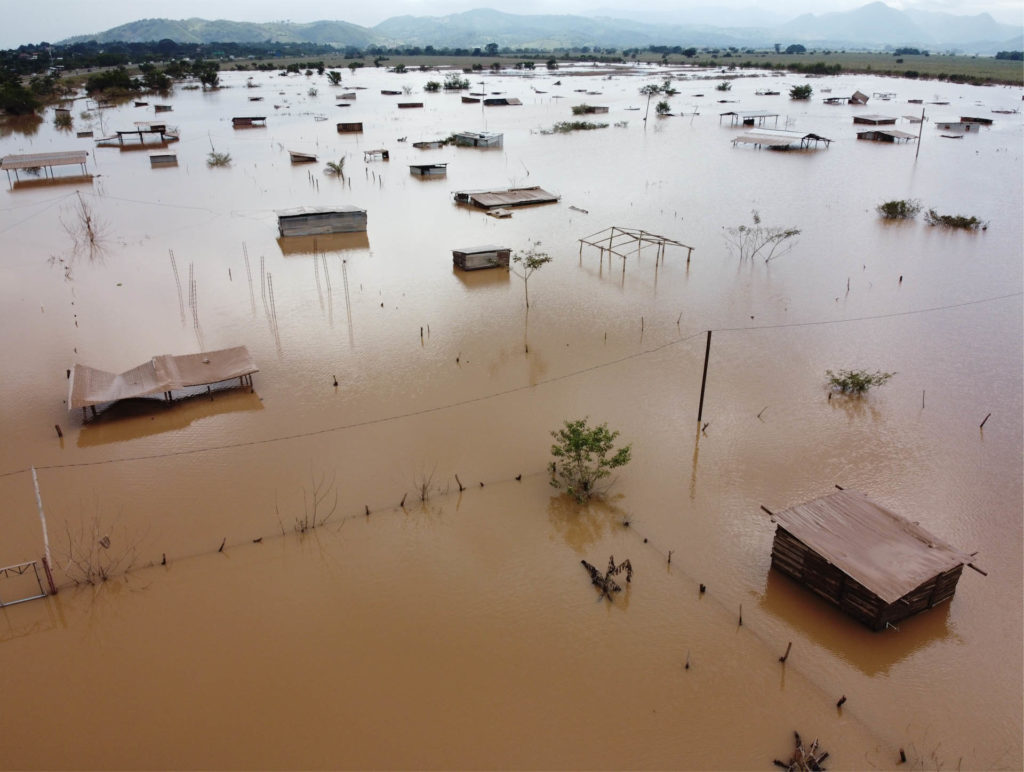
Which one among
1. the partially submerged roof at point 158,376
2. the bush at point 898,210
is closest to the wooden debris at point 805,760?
the partially submerged roof at point 158,376

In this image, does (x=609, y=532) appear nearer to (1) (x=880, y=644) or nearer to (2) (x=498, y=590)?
(2) (x=498, y=590)

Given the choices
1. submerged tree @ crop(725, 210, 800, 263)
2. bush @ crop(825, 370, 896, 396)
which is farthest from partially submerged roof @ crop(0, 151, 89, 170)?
bush @ crop(825, 370, 896, 396)

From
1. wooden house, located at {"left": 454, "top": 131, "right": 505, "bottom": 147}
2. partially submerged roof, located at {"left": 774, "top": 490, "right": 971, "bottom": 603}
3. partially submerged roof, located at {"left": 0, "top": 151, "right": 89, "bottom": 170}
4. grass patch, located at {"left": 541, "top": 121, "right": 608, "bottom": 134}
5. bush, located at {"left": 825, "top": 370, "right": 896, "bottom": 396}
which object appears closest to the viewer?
partially submerged roof, located at {"left": 774, "top": 490, "right": 971, "bottom": 603}

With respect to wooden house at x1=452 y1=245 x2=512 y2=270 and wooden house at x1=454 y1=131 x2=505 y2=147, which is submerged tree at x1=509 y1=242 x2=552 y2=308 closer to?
wooden house at x1=452 y1=245 x2=512 y2=270

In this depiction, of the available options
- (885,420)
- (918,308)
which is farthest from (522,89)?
(885,420)

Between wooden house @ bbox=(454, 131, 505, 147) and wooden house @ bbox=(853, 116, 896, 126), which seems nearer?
wooden house @ bbox=(454, 131, 505, 147)

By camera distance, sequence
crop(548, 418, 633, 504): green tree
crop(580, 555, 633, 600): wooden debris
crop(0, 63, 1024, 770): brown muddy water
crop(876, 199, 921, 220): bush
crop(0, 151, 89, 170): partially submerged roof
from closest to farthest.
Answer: crop(0, 63, 1024, 770): brown muddy water < crop(580, 555, 633, 600): wooden debris < crop(548, 418, 633, 504): green tree < crop(876, 199, 921, 220): bush < crop(0, 151, 89, 170): partially submerged roof

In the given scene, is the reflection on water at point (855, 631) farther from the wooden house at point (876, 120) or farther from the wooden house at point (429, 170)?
the wooden house at point (876, 120)
